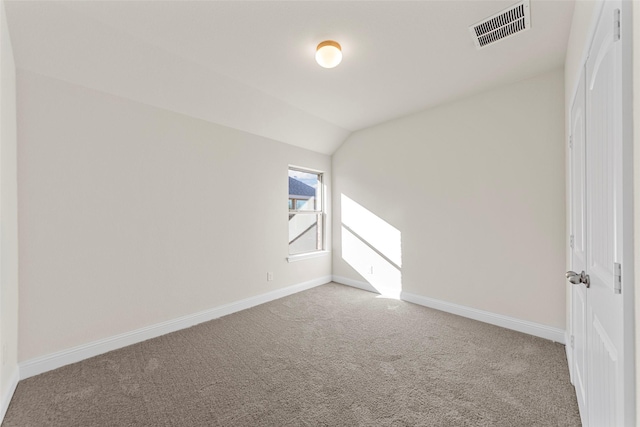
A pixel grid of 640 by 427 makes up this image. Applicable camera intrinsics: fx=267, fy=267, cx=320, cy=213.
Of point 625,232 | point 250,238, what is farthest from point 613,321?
point 250,238

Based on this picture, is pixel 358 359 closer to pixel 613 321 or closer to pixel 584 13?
pixel 613 321

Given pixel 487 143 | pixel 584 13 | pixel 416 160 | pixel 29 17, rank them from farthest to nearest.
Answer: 1. pixel 416 160
2. pixel 487 143
3. pixel 29 17
4. pixel 584 13

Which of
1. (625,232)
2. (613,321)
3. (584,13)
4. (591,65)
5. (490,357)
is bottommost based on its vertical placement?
(490,357)

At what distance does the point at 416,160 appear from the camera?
12.0 feet

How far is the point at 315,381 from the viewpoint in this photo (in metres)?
2.01

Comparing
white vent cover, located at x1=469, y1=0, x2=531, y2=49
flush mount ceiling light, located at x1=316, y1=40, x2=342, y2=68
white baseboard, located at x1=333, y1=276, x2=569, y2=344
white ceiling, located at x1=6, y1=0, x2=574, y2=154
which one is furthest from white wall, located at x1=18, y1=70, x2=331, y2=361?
white vent cover, located at x1=469, y1=0, x2=531, y2=49

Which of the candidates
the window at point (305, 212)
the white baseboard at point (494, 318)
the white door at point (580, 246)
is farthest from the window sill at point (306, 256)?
the white door at point (580, 246)

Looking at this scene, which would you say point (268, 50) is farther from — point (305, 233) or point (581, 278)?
point (305, 233)

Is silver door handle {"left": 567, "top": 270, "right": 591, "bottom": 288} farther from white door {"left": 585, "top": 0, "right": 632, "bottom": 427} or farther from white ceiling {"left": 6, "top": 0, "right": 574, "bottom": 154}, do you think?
white ceiling {"left": 6, "top": 0, "right": 574, "bottom": 154}

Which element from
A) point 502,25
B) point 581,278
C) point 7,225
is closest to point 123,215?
point 7,225

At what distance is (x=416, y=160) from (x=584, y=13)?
2.21m

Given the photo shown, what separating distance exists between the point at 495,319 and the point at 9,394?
4239 mm

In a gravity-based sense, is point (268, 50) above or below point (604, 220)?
above

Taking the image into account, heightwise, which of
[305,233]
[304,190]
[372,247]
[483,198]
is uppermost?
[304,190]
